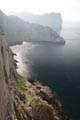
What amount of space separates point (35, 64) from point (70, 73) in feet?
105

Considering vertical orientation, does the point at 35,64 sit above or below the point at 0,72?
below

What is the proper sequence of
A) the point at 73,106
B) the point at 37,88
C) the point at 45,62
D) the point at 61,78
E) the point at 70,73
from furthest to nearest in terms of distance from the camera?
the point at 45,62, the point at 70,73, the point at 61,78, the point at 37,88, the point at 73,106

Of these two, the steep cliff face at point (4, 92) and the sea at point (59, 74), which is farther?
the sea at point (59, 74)

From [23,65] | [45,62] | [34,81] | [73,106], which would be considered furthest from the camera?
[45,62]

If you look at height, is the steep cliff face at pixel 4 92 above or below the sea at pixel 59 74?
above

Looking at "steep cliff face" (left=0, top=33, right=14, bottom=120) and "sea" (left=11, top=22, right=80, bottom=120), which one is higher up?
"steep cliff face" (left=0, top=33, right=14, bottom=120)

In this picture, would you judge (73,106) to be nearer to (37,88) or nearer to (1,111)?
(37,88)

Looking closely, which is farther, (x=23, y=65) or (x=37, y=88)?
(x=23, y=65)

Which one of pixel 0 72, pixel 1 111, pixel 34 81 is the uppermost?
pixel 0 72

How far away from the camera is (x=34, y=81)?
117 m

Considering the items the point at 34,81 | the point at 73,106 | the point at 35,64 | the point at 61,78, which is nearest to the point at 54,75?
the point at 61,78

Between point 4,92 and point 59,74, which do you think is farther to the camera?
point 59,74

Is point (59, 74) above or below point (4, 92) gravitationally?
below

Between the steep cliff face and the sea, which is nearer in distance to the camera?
the steep cliff face
